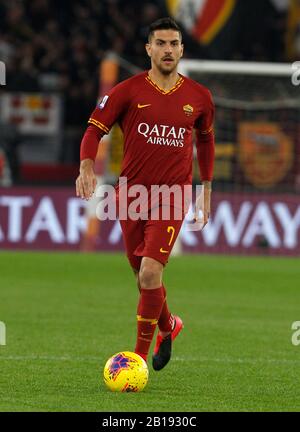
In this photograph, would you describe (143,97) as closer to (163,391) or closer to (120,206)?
(120,206)

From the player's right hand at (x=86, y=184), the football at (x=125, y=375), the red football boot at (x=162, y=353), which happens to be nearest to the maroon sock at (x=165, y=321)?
the red football boot at (x=162, y=353)

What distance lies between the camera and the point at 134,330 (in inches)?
419

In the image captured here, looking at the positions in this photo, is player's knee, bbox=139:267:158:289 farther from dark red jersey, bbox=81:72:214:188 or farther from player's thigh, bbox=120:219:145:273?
dark red jersey, bbox=81:72:214:188

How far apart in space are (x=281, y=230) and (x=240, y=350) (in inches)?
388

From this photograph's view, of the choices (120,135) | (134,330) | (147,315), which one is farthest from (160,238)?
(120,135)

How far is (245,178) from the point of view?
1989 centimetres

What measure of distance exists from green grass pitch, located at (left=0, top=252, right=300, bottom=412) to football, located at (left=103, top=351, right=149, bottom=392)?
0.06 m

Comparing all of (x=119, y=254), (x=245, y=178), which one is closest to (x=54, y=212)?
(x=119, y=254)

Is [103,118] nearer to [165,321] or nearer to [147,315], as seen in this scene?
[147,315]

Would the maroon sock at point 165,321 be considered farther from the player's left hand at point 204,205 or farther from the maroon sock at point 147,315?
the player's left hand at point 204,205

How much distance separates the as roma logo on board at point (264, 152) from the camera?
19984 millimetres

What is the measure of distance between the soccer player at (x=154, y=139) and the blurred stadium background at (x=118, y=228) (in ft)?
1.96

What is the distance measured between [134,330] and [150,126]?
3145mm

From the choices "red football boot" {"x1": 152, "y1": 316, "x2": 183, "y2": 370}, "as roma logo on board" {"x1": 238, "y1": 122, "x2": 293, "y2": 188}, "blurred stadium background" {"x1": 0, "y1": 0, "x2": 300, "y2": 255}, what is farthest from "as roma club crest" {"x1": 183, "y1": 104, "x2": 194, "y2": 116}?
"as roma logo on board" {"x1": 238, "y1": 122, "x2": 293, "y2": 188}
